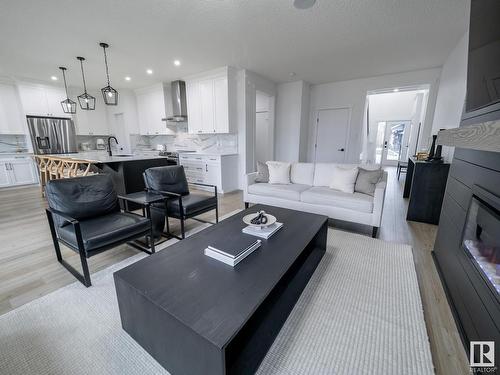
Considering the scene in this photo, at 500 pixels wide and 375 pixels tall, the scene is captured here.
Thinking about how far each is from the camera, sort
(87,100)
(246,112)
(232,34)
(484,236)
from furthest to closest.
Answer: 1. (246,112)
2. (87,100)
3. (232,34)
4. (484,236)

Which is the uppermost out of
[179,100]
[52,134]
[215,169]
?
[179,100]

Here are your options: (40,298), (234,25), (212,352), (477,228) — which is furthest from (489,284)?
(234,25)

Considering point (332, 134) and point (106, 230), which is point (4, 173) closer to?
point (106, 230)

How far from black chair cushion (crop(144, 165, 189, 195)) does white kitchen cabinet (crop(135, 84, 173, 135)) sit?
3.74m

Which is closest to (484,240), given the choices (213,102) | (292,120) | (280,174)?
(280,174)

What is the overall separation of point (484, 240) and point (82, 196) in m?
3.25

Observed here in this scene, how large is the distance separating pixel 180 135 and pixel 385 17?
5391 millimetres

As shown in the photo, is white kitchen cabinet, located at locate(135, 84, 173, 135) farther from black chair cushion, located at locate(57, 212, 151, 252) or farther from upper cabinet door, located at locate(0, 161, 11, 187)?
black chair cushion, located at locate(57, 212, 151, 252)

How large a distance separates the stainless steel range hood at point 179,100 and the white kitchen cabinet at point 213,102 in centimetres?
24

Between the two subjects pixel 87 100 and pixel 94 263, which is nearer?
pixel 94 263

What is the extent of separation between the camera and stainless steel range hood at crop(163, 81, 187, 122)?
5387 mm

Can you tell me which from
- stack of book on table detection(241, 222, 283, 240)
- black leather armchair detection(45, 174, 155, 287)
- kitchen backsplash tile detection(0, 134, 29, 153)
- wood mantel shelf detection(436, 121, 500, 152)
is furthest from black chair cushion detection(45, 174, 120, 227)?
kitchen backsplash tile detection(0, 134, 29, 153)

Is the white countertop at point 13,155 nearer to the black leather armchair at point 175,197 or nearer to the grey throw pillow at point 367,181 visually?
the black leather armchair at point 175,197

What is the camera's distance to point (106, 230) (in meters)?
1.82
